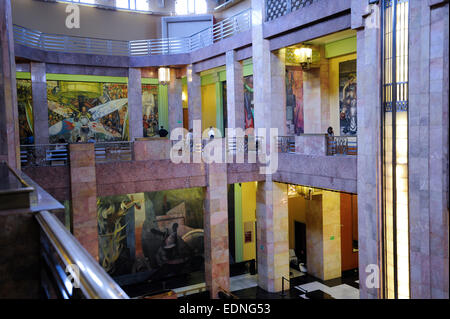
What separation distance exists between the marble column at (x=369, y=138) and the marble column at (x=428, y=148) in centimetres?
87

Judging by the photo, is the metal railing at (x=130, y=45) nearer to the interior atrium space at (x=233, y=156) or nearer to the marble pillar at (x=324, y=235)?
the interior atrium space at (x=233, y=156)

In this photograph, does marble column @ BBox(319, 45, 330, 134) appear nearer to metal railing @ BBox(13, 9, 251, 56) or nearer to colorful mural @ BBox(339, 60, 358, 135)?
colorful mural @ BBox(339, 60, 358, 135)

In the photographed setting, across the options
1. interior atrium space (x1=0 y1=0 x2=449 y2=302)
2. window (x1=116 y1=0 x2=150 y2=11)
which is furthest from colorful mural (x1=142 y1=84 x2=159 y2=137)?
window (x1=116 y1=0 x2=150 y2=11)

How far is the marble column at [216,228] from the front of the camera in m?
12.0

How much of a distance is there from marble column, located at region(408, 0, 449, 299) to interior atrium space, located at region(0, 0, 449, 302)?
0.03m

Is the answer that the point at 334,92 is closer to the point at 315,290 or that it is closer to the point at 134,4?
the point at 315,290

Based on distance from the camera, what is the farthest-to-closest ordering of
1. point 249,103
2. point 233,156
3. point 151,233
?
point 249,103, point 151,233, point 233,156

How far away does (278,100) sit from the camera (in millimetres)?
12859

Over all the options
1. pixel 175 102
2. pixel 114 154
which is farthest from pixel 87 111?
pixel 114 154

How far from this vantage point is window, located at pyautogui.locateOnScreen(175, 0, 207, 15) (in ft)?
69.9

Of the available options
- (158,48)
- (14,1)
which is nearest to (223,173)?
(158,48)

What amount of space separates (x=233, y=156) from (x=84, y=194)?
4493 mm

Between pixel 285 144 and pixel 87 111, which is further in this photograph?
pixel 87 111

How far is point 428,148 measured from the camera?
26.0ft
